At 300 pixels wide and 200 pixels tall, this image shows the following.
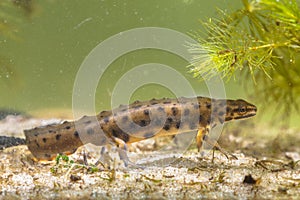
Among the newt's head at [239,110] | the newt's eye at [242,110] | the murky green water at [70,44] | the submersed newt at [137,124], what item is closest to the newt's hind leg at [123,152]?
the submersed newt at [137,124]

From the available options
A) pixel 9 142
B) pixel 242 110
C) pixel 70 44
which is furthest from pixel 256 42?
pixel 9 142

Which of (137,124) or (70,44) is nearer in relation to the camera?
(137,124)

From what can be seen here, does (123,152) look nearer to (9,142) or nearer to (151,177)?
(151,177)

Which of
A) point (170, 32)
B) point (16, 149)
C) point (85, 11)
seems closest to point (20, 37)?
point (85, 11)

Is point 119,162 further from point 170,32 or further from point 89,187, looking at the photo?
point 170,32

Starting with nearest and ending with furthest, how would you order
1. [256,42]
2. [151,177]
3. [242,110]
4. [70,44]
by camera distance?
1. [151,177]
2. [256,42]
3. [242,110]
4. [70,44]

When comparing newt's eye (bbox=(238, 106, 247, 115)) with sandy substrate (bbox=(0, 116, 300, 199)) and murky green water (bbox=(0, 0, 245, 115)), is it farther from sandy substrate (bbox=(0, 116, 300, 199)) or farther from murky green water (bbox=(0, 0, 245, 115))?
murky green water (bbox=(0, 0, 245, 115))
